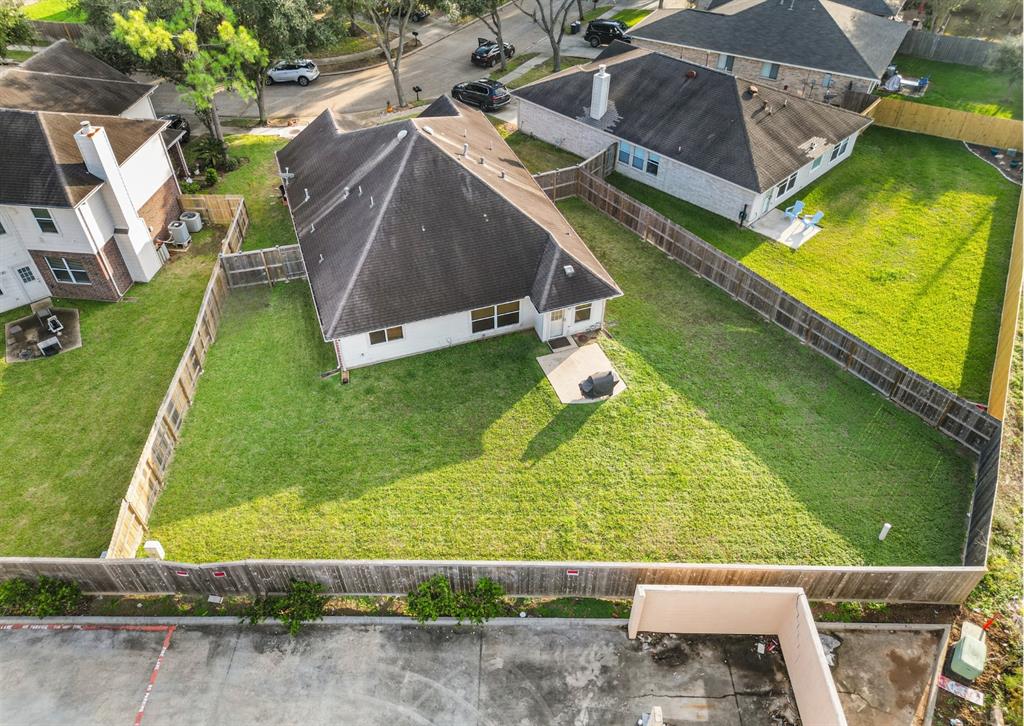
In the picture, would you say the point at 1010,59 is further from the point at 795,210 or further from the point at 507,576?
the point at 507,576

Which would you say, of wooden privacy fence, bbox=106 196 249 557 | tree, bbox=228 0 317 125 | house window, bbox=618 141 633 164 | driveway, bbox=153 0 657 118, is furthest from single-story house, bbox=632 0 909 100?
wooden privacy fence, bbox=106 196 249 557

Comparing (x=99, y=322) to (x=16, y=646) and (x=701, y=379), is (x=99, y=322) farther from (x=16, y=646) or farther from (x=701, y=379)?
(x=701, y=379)

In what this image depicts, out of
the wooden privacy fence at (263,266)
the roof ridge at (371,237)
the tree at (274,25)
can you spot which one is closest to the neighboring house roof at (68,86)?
the tree at (274,25)

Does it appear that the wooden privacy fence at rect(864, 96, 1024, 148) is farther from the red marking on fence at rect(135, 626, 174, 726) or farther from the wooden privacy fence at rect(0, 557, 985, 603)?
the red marking on fence at rect(135, 626, 174, 726)

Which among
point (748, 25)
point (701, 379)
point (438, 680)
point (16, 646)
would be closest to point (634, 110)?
point (748, 25)

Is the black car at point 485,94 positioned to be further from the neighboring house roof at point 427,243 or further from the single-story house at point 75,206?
the single-story house at point 75,206

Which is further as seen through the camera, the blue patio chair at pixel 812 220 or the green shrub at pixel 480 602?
the blue patio chair at pixel 812 220
